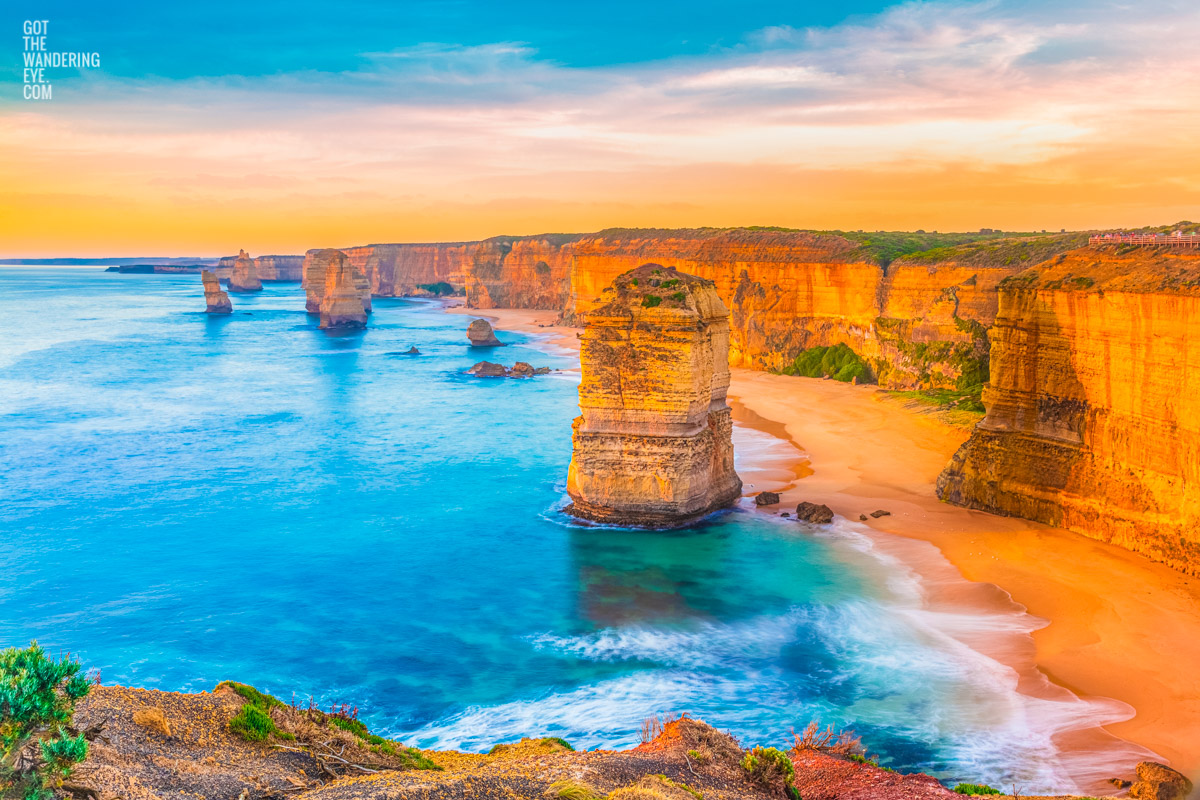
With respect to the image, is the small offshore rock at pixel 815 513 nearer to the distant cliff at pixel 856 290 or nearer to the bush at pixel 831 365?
the distant cliff at pixel 856 290

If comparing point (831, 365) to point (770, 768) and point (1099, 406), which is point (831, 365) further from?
point (770, 768)

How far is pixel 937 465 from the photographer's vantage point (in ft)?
119

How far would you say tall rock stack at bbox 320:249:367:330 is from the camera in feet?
350

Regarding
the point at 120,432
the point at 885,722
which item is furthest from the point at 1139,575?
the point at 120,432

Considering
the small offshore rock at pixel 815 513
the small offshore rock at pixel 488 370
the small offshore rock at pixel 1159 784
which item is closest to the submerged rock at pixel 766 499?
the small offshore rock at pixel 815 513

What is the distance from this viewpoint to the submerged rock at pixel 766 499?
32.0 metres

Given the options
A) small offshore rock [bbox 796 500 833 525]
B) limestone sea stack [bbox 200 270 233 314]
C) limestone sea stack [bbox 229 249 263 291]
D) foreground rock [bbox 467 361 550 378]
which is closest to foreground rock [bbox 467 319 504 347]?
foreground rock [bbox 467 361 550 378]

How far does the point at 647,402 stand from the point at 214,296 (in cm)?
11573

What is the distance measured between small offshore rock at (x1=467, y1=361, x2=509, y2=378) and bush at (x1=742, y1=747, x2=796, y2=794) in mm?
57254

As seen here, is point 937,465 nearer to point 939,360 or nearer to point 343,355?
point 939,360

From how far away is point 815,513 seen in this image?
30.2m

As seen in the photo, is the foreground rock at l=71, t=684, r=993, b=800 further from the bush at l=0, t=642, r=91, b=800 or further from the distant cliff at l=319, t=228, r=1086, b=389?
the distant cliff at l=319, t=228, r=1086, b=389

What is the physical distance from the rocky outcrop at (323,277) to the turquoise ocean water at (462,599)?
62.4 meters

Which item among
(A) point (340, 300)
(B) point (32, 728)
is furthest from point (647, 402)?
(A) point (340, 300)
